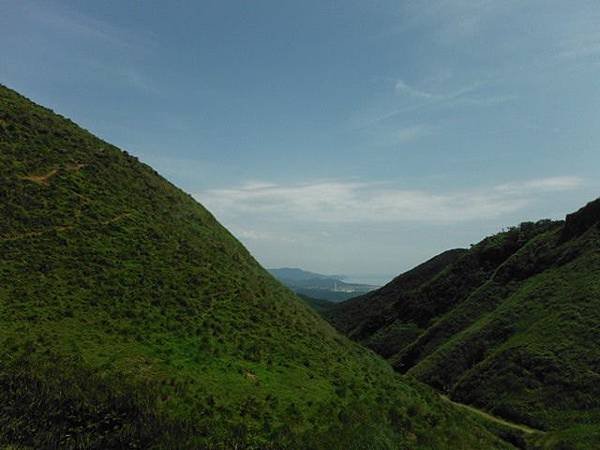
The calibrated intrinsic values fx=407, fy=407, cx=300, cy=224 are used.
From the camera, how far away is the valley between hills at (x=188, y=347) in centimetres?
1577

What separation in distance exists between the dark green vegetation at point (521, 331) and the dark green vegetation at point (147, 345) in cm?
1136

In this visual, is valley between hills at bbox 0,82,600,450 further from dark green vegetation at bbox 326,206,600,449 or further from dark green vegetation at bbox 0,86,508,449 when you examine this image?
dark green vegetation at bbox 326,206,600,449

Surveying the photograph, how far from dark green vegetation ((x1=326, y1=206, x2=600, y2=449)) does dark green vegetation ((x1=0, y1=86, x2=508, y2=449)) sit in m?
11.4

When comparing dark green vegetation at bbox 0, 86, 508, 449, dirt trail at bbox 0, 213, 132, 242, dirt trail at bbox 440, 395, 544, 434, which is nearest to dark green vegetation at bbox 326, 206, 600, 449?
dirt trail at bbox 440, 395, 544, 434

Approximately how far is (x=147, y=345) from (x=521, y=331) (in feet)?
144

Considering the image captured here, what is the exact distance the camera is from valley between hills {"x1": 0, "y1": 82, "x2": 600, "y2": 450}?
15766mm

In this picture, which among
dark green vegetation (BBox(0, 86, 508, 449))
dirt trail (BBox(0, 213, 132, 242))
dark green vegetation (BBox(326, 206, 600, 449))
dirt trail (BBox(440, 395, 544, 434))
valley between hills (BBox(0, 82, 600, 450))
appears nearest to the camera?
dark green vegetation (BBox(0, 86, 508, 449))

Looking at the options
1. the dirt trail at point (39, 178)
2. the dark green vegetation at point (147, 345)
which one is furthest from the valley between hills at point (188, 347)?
the dirt trail at point (39, 178)

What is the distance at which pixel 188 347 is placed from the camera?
70.5 feet

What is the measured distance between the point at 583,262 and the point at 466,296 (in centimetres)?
2665

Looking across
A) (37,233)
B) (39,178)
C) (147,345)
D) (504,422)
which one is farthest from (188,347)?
(504,422)

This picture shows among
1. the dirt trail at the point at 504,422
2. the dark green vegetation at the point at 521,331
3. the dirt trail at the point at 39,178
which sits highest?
the dirt trail at the point at 39,178

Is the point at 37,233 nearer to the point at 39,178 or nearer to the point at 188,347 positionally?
the point at 39,178

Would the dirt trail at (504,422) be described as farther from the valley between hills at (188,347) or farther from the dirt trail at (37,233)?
the dirt trail at (37,233)
